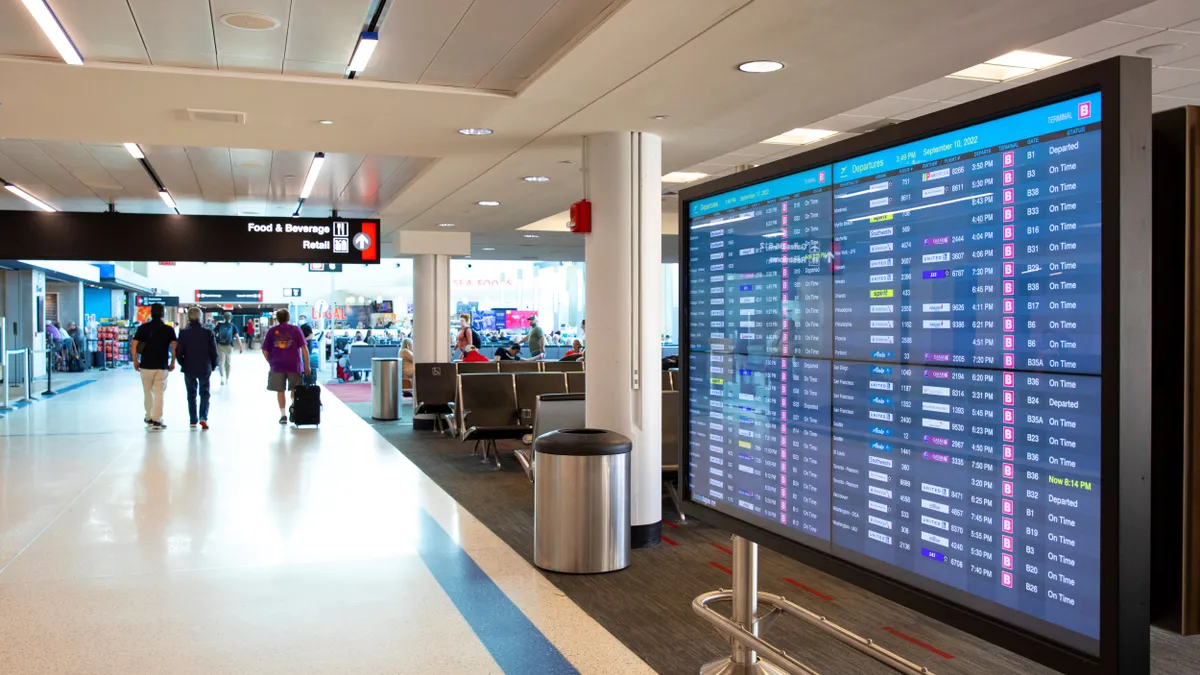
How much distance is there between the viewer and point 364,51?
4559 mm

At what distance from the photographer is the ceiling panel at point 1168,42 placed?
521 cm

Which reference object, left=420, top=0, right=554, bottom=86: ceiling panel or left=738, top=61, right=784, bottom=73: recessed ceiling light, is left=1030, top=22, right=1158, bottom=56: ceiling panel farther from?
left=420, top=0, right=554, bottom=86: ceiling panel

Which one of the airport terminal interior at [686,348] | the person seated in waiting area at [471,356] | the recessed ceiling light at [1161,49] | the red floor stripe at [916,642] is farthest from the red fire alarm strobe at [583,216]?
the person seated in waiting area at [471,356]

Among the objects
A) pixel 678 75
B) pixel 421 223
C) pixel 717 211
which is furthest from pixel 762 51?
pixel 421 223

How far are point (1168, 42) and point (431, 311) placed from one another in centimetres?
1025

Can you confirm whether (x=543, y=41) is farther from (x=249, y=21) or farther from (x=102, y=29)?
(x=102, y=29)

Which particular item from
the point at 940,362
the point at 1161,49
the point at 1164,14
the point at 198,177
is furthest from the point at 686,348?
the point at 198,177

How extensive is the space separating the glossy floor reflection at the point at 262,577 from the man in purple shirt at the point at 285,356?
11.0 feet

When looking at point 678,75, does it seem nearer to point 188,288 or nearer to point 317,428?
point 317,428

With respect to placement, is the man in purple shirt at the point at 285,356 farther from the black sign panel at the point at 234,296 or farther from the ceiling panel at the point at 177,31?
the black sign panel at the point at 234,296

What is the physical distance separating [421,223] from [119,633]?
8.74m

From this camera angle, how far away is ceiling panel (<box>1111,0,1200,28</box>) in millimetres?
4676

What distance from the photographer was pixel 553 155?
23.5 feet

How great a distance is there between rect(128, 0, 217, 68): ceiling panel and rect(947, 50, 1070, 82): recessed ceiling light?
4.55 meters
